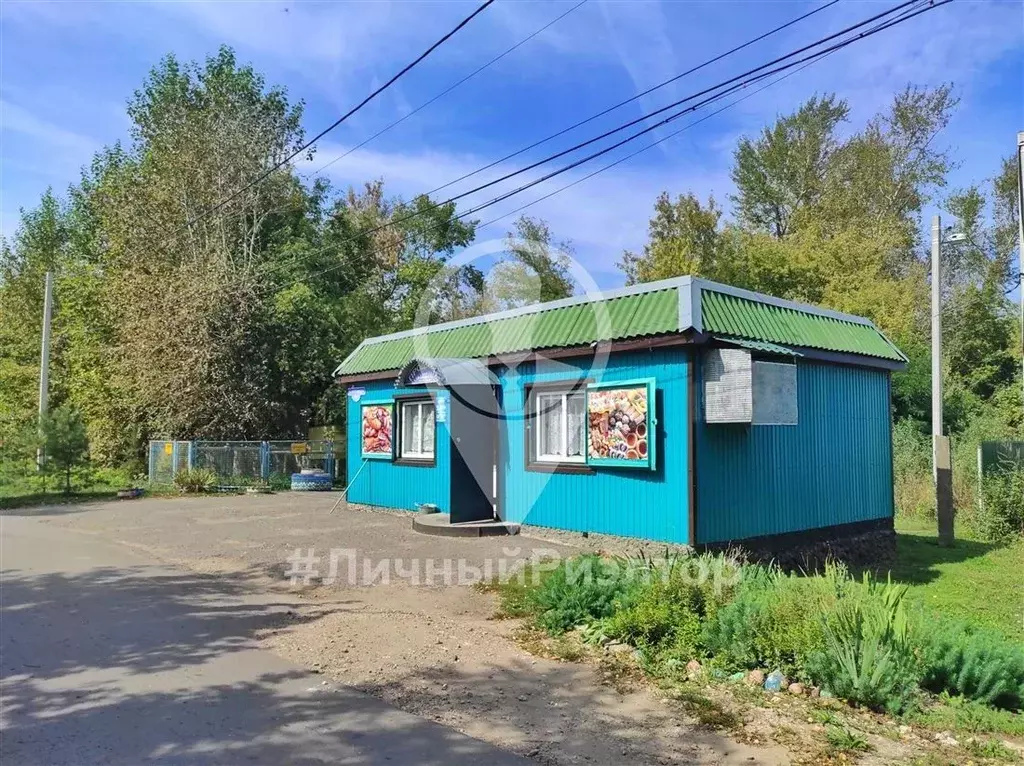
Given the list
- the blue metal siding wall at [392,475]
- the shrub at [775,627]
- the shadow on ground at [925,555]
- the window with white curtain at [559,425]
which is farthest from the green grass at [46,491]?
the shadow on ground at [925,555]

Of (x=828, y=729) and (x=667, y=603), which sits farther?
(x=667, y=603)

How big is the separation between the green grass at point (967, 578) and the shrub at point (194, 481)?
60.6 feet

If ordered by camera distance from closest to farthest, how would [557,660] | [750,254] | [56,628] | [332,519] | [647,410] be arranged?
[557,660], [56,628], [647,410], [332,519], [750,254]

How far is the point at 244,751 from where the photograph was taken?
4328 mm

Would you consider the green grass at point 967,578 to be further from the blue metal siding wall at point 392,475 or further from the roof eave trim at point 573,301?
the blue metal siding wall at point 392,475

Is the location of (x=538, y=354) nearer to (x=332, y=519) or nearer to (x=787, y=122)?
(x=332, y=519)

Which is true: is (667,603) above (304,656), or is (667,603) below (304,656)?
above

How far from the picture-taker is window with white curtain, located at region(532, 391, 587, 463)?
11367 millimetres

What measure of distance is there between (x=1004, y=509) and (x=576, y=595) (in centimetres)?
1110

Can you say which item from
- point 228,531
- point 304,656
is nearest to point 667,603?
point 304,656

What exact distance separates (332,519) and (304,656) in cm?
903

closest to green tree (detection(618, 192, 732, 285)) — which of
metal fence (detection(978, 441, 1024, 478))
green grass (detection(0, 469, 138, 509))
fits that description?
metal fence (detection(978, 441, 1024, 478))

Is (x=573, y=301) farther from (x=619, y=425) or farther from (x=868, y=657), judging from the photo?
(x=868, y=657)

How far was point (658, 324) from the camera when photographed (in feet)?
32.2
